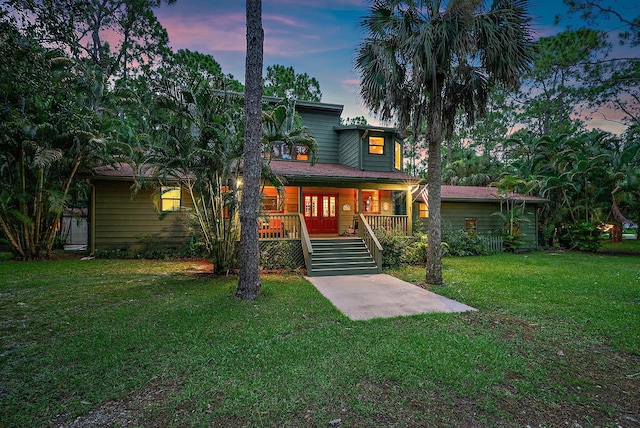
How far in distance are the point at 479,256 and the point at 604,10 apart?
925 centimetres

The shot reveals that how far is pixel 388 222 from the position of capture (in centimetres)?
1168

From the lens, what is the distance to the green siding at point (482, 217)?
50.1 ft

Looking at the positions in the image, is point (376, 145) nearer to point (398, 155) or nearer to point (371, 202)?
point (398, 155)

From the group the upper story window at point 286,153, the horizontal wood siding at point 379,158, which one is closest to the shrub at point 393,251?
the horizontal wood siding at point 379,158

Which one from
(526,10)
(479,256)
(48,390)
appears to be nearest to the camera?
(48,390)

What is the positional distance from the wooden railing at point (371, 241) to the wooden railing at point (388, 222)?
0.38 m

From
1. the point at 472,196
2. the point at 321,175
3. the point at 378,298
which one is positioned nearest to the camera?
the point at 378,298

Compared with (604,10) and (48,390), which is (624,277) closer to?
(604,10)

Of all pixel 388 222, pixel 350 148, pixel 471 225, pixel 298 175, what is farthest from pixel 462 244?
pixel 298 175

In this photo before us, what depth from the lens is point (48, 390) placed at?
303 cm

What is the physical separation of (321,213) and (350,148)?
3706mm

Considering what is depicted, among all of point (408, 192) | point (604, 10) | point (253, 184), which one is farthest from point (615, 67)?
point (253, 184)

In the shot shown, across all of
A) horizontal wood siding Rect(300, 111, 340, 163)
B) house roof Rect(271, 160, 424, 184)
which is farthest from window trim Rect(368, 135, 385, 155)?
horizontal wood siding Rect(300, 111, 340, 163)

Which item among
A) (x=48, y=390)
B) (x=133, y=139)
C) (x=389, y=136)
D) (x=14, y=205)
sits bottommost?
(x=48, y=390)
